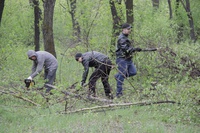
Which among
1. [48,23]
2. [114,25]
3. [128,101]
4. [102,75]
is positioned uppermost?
[48,23]

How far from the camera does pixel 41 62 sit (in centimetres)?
1159

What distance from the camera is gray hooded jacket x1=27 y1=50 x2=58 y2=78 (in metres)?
11.3

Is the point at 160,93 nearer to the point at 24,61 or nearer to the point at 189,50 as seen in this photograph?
the point at 189,50

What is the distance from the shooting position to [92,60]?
11.0m

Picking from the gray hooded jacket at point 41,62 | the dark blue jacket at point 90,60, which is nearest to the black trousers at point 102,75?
the dark blue jacket at point 90,60

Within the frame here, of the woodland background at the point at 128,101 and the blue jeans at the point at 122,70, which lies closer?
the woodland background at the point at 128,101

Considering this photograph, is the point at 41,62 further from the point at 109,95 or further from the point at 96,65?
the point at 109,95

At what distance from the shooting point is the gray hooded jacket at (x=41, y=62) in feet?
37.0

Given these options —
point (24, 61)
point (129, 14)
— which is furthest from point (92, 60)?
point (24, 61)

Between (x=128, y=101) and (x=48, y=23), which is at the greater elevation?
(x=48, y=23)

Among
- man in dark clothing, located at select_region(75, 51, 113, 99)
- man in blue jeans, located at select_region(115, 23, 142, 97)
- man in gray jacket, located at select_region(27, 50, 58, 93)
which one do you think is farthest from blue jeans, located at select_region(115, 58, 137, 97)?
man in gray jacket, located at select_region(27, 50, 58, 93)

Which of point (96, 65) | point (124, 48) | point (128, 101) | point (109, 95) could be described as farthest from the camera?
point (96, 65)

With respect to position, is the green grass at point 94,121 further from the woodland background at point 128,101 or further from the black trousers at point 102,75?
the black trousers at point 102,75

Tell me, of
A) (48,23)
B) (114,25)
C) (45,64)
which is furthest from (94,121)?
(114,25)
